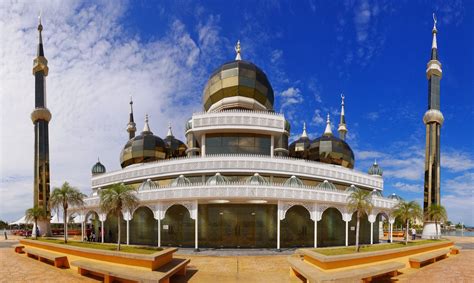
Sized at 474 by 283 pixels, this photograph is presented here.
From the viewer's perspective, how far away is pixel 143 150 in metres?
40.6

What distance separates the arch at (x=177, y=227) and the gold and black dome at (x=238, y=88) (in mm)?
14622

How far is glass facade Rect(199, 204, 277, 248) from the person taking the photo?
2742 centimetres

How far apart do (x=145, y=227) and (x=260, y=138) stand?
16.2 meters

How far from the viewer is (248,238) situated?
90.2 ft

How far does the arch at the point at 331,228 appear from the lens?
99.3ft

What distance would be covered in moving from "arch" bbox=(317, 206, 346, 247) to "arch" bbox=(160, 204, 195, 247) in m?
13.7

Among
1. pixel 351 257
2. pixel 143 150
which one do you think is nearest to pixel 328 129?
pixel 143 150

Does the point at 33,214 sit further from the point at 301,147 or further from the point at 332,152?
the point at 332,152

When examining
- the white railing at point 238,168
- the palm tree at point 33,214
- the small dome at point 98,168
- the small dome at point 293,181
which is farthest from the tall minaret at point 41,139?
the small dome at point 293,181

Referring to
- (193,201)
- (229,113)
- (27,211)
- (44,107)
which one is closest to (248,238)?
(193,201)

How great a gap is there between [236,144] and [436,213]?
31.3 meters

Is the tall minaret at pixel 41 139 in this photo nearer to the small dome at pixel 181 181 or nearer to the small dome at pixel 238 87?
the small dome at pixel 181 181

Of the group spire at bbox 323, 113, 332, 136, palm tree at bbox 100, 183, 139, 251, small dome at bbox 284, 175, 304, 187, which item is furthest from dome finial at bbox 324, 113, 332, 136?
palm tree at bbox 100, 183, 139, 251

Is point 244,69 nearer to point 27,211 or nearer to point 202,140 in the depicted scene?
point 202,140
